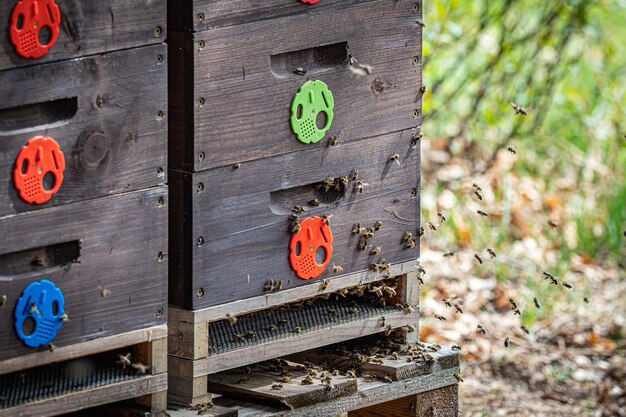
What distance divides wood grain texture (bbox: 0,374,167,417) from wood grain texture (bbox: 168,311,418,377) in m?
0.10

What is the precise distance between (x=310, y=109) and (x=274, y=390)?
84 cm

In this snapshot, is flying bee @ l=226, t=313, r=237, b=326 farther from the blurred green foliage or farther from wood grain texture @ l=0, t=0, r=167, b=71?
the blurred green foliage

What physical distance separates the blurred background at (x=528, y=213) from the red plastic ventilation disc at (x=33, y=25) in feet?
8.20

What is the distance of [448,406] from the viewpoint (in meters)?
4.18

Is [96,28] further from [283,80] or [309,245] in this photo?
[309,245]

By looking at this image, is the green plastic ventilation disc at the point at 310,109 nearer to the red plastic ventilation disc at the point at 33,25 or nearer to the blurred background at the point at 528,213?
the red plastic ventilation disc at the point at 33,25

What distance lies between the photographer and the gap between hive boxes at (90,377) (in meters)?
3.23

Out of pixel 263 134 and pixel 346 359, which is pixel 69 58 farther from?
pixel 346 359

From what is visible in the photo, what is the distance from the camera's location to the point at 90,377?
11.1ft

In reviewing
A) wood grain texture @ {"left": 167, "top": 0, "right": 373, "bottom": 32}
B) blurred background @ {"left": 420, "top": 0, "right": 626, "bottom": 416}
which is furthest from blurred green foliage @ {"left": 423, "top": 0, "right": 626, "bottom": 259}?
wood grain texture @ {"left": 167, "top": 0, "right": 373, "bottom": 32}

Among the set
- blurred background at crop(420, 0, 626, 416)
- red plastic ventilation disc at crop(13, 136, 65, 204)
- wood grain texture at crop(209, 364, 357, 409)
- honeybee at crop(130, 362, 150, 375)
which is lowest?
honeybee at crop(130, 362, 150, 375)

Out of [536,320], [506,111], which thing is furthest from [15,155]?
[506,111]

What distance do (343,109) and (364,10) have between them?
1.00ft

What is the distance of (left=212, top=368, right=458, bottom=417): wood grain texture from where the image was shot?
3.68 meters
